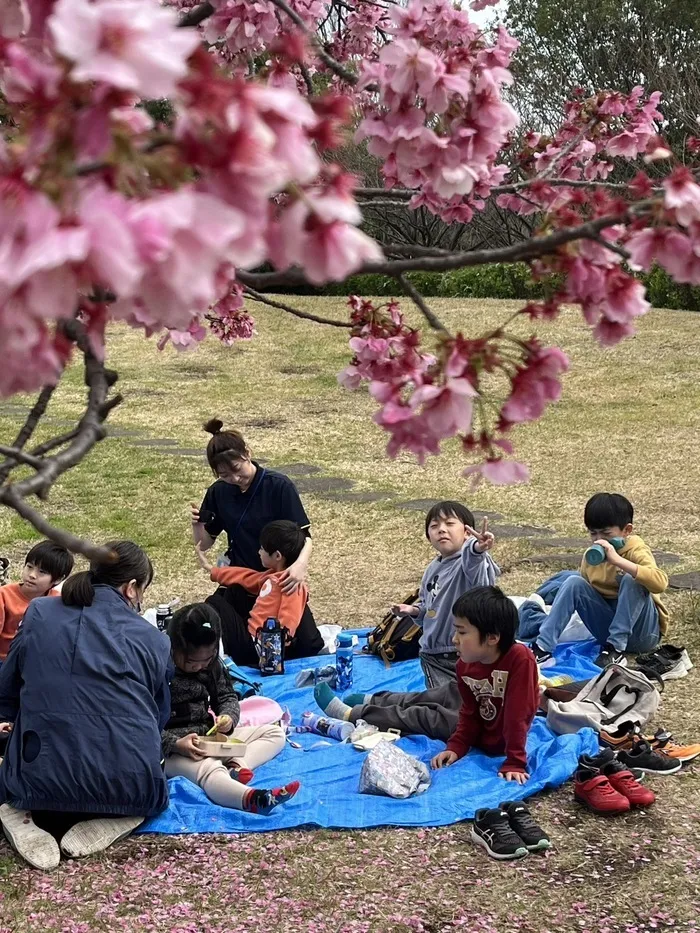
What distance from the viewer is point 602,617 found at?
5414mm

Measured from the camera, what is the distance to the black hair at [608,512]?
5176 mm

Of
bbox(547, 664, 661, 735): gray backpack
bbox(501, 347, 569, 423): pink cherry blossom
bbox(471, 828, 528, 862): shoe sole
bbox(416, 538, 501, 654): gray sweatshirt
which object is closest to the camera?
bbox(501, 347, 569, 423): pink cherry blossom

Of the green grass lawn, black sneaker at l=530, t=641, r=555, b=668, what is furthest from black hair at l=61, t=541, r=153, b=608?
black sneaker at l=530, t=641, r=555, b=668

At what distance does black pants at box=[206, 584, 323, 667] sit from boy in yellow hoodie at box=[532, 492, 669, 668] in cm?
111

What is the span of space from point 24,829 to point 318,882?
0.97 meters

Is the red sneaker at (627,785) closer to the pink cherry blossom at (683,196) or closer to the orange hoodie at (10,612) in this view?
the orange hoodie at (10,612)

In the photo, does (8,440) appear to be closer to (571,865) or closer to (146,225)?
(571,865)

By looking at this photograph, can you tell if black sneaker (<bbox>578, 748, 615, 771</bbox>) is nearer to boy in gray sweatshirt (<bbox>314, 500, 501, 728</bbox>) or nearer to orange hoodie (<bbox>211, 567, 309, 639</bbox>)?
boy in gray sweatshirt (<bbox>314, 500, 501, 728</bbox>)

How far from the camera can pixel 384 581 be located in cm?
710

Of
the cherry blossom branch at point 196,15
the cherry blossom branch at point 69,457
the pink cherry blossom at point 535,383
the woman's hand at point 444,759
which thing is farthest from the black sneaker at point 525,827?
the cherry blossom branch at point 196,15

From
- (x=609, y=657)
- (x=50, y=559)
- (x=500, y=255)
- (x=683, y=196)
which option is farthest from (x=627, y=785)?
A: (x=683, y=196)

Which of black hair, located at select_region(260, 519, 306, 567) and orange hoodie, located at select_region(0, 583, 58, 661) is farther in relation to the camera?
black hair, located at select_region(260, 519, 306, 567)

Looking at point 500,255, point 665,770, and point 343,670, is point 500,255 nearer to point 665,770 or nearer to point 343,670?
point 665,770

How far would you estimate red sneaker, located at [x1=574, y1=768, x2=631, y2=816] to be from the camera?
149 inches
